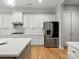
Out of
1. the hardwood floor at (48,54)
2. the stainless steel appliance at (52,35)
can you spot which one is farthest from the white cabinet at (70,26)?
the hardwood floor at (48,54)

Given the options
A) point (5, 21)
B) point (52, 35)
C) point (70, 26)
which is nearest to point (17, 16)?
point (5, 21)

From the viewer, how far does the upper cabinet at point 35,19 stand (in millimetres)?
9102

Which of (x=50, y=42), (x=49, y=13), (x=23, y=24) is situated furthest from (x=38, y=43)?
(x=49, y=13)

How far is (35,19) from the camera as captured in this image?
9.18 m

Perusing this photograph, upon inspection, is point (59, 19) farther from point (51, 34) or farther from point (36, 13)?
point (36, 13)

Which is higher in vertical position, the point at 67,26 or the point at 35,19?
the point at 35,19

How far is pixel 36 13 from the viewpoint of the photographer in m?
9.28

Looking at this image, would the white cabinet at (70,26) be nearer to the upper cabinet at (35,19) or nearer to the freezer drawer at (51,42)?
the freezer drawer at (51,42)

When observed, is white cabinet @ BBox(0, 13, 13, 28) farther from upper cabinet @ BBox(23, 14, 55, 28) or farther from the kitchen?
upper cabinet @ BBox(23, 14, 55, 28)

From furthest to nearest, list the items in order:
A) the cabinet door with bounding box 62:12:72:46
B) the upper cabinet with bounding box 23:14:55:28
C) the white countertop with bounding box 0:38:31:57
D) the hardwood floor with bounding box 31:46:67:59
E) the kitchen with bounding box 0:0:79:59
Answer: the upper cabinet with bounding box 23:14:55:28
the cabinet door with bounding box 62:12:72:46
the kitchen with bounding box 0:0:79:59
the hardwood floor with bounding box 31:46:67:59
the white countertop with bounding box 0:38:31:57

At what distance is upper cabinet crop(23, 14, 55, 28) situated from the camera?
29.9ft

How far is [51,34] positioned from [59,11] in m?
1.45

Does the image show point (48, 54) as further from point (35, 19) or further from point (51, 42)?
point (35, 19)

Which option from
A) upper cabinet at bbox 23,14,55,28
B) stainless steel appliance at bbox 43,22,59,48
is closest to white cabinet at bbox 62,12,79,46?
stainless steel appliance at bbox 43,22,59,48
